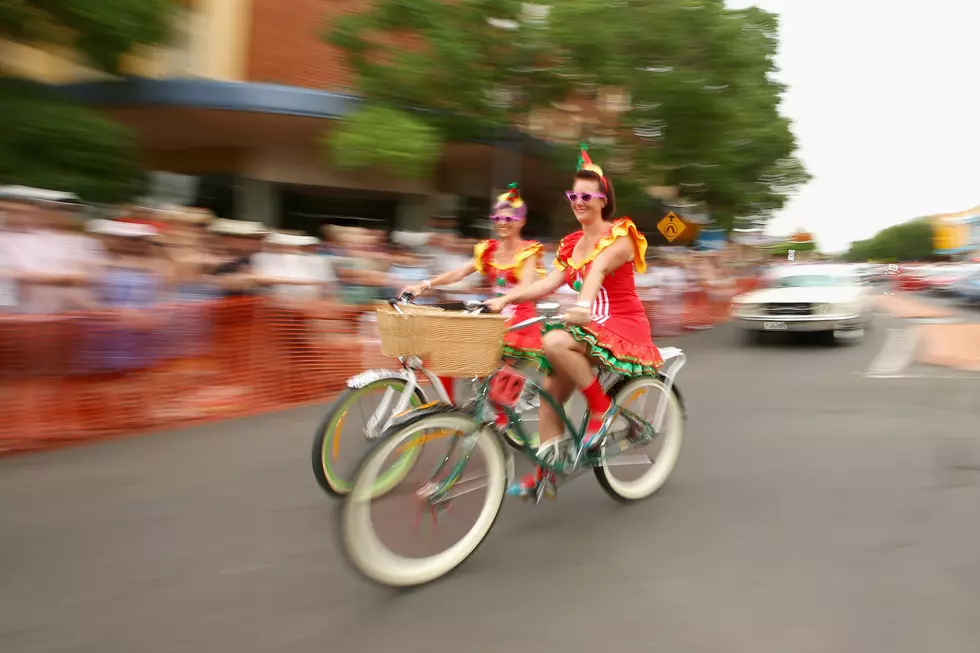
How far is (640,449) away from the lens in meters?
4.39

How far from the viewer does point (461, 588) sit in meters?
3.24

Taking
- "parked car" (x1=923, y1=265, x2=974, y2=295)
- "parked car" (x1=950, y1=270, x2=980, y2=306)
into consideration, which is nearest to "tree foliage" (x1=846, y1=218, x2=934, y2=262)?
"parked car" (x1=923, y1=265, x2=974, y2=295)

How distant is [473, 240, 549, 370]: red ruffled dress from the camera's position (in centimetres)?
411

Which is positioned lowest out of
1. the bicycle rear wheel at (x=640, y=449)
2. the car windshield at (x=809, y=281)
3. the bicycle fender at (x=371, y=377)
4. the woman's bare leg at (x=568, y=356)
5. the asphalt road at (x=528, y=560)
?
the asphalt road at (x=528, y=560)

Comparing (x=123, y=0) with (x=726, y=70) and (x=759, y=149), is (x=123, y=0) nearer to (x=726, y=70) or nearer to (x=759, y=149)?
(x=726, y=70)

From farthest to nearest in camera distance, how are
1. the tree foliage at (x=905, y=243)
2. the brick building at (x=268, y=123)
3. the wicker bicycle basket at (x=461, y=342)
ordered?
the tree foliage at (x=905, y=243) → the brick building at (x=268, y=123) → the wicker bicycle basket at (x=461, y=342)

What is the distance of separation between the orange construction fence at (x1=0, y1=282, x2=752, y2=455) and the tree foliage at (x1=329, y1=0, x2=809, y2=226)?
807 cm

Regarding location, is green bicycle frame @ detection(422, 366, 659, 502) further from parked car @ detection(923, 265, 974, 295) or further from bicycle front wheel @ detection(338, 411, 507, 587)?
parked car @ detection(923, 265, 974, 295)

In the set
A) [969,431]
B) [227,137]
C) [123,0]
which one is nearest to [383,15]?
[123,0]

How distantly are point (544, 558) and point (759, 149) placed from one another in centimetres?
1741

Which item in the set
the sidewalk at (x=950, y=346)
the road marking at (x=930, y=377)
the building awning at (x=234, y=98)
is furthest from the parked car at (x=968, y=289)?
the road marking at (x=930, y=377)

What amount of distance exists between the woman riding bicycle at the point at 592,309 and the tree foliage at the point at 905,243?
155 metres

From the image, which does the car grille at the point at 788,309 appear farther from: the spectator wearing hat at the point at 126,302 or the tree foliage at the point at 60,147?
the tree foliage at the point at 60,147

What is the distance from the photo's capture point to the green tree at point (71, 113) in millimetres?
11117
